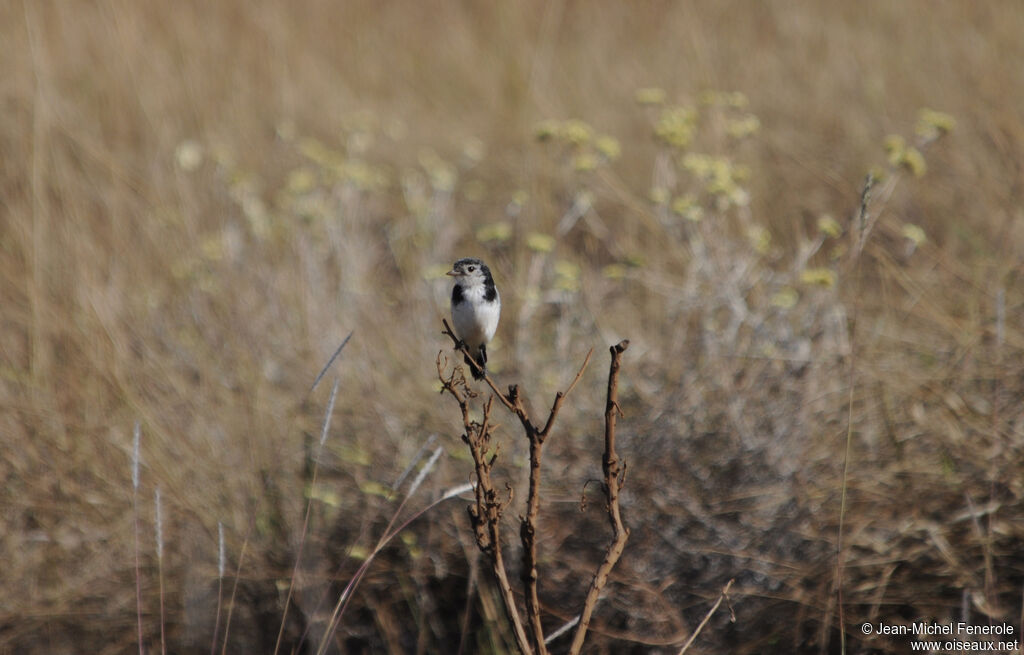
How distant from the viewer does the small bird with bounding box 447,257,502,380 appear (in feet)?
8.09

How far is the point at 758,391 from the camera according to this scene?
3.12 m

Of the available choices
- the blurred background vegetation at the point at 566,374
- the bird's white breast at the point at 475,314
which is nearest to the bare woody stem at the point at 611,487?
the blurred background vegetation at the point at 566,374

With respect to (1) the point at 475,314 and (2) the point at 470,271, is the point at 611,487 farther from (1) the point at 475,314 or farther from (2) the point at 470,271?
(2) the point at 470,271

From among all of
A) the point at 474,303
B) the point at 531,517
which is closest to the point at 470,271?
the point at 474,303

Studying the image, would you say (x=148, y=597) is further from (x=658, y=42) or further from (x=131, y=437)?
(x=658, y=42)

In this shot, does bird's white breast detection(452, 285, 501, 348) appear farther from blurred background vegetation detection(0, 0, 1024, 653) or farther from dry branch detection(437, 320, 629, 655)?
dry branch detection(437, 320, 629, 655)

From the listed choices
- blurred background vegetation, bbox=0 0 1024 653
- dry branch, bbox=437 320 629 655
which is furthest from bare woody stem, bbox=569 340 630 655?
blurred background vegetation, bbox=0 0 1024 653

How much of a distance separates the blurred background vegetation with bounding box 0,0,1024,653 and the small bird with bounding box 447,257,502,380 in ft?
0.96

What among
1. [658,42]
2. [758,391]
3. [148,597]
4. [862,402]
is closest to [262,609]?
[148,597]

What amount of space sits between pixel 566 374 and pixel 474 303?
39.1 inches

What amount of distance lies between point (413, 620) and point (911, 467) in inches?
65.5

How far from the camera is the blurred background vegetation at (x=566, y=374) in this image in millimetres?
2955

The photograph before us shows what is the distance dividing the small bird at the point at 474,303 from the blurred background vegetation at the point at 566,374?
294mm

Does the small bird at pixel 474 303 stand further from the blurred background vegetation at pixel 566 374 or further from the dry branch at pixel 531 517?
the dry branch at pixel 531 517
